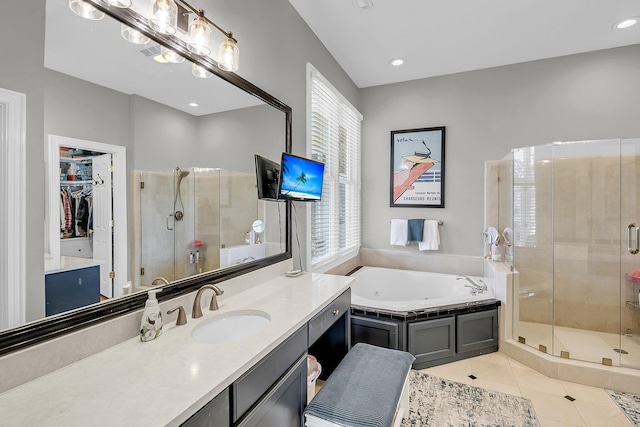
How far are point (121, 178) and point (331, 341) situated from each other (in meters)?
1.57

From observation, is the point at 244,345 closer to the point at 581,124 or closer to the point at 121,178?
the point at 121,178

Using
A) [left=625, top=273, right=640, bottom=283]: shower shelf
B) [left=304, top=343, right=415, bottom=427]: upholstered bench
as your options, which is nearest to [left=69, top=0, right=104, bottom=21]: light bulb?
[left=304, top=343, right=415, bottom=427]: upholstered bench

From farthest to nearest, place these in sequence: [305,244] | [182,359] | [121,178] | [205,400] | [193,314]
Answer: [305,244]
[193,314]
[121,178]
[182,359]
[205,400]

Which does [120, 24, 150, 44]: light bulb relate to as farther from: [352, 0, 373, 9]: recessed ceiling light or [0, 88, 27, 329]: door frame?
[352, 0, 373, 9]: recessed ceiling light

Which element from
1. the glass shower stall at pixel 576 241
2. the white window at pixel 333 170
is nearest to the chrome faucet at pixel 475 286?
the glass shower stall at pixel 576 241

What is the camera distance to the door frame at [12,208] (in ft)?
2.51

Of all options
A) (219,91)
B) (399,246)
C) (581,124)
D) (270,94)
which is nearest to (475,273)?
(399,246)

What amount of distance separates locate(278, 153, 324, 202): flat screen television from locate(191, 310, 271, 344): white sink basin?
2.54 ft

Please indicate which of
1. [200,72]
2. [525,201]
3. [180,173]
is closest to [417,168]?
[525,201]

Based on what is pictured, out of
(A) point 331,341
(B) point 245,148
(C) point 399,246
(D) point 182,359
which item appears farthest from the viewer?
(C) point 399,246

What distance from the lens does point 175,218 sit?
128 centimetres

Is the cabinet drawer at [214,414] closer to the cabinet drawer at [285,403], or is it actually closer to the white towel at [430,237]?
the cabinet drawer at [285,403]

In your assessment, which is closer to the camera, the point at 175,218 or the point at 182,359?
the point at 182,359

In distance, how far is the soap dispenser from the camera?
1024mm
